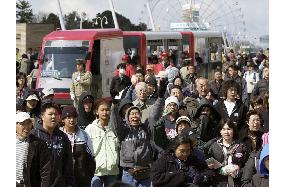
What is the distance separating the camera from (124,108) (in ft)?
29.5

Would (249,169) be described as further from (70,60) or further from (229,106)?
(70,60)

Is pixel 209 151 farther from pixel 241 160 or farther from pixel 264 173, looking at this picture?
pixel 264 173

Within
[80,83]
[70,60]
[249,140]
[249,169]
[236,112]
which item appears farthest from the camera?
[70,60]

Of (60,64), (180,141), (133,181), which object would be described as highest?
(60,64)

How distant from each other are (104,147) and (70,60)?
1239 cm

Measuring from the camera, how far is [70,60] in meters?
20.3

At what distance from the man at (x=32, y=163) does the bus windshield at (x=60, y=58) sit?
44.0ft

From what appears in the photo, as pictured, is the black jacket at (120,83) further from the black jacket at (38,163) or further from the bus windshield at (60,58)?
the black jacket at (38,163)

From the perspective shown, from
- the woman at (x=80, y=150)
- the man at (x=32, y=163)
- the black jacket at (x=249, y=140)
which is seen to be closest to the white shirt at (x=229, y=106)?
the black jacket at (x=249, y=140)

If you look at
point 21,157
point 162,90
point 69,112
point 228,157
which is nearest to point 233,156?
point 228,157

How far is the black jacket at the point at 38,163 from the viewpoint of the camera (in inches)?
257

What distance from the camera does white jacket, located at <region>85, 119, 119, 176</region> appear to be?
804cm
